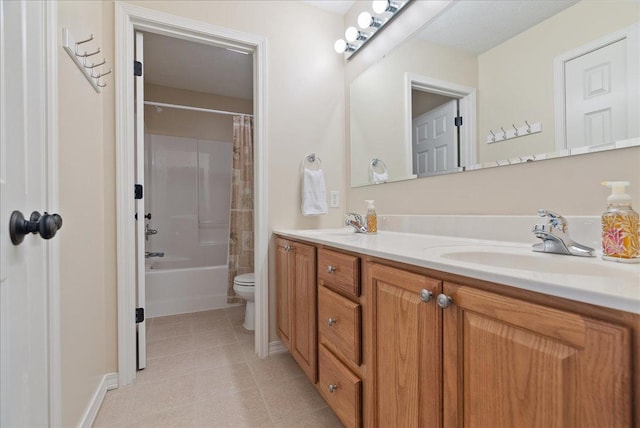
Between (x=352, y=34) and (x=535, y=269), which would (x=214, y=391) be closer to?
(x=535, y=269)

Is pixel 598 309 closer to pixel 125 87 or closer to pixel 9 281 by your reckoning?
pixel 9 281

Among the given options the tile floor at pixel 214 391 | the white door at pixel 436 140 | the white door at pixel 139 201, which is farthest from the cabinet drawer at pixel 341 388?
the white door at pixel 139 201

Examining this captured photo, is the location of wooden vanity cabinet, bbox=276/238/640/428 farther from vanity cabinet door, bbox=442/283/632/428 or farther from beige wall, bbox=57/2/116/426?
beige wall, bbox=57/2/116/426

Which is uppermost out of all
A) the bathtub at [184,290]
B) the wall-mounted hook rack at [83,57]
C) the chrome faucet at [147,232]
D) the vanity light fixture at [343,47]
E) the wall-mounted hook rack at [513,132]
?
the vanity light fixture at [343,47]

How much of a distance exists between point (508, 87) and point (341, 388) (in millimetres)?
1327

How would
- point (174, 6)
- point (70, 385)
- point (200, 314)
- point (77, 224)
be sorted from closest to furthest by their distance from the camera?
1. point (70, 385)
2. point (77, 224)
3. point (174, 6)
4. point (200, 314)

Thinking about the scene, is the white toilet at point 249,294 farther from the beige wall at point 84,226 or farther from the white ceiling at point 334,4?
the white ceiling at point 334,4

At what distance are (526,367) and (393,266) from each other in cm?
38

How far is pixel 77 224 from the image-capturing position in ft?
3.75

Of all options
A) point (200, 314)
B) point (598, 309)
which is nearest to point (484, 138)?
point (598, 309)

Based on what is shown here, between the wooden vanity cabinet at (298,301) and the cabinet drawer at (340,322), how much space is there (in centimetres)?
9

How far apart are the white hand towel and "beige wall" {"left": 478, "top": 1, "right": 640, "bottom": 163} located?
1002 mm

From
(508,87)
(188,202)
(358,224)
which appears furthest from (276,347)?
(188,202)

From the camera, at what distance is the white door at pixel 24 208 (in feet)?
2.09
